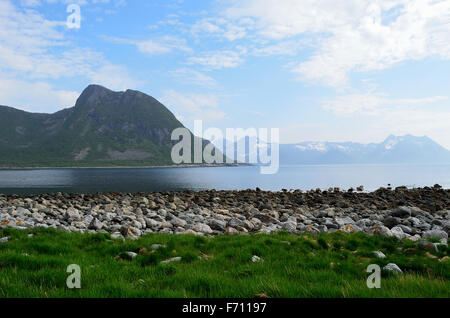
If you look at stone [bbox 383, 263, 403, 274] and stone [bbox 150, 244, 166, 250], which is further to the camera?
stone [bbox 150, 244, 166, 250]

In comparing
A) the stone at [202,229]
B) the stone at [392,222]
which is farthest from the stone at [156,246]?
the stone at [392,222]

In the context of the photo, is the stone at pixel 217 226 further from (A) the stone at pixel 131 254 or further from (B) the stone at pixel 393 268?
(B) the stone at pixel 393 268

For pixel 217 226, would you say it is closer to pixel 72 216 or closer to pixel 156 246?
pixel 156 246

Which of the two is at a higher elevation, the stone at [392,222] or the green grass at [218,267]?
the green grass at [218,267]

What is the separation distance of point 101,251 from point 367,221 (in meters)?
13.2

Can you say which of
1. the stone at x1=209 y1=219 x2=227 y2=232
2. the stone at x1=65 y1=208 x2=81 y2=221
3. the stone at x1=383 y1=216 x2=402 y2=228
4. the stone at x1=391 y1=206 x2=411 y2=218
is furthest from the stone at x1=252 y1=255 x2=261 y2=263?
the stone at x1=391 y1=206 x2=411 y2=218

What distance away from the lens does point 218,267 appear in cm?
777

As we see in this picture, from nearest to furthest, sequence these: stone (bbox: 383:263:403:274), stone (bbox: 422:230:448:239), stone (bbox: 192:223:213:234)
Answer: stone (bbox: 383:263:403:274), stone (bbox: 422:230:448:239), stone (bbox: 192:223:213:234)

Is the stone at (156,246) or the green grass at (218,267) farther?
the stone at (156,246)

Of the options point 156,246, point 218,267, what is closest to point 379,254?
point 218,267

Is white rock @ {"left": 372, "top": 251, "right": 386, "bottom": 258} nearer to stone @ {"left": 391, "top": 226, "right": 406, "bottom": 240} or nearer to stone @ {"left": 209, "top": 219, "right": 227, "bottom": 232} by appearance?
stone @ {"left": 391, "top": 226, "right": 406, "bottom": 240}

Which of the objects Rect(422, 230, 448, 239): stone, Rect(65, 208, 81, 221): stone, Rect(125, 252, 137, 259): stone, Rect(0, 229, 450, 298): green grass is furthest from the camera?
Rect(65, 208, 81, 221): stone

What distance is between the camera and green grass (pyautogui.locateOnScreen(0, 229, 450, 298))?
5.71 metres

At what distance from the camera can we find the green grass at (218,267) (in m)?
5.71
